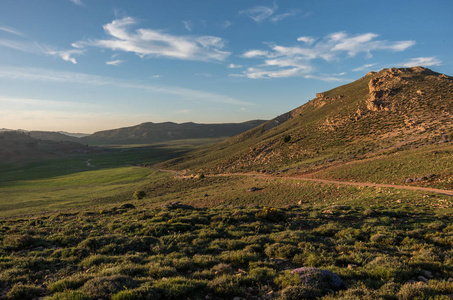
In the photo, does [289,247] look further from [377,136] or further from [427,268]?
[377,136]

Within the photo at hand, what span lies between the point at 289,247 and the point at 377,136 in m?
57.8

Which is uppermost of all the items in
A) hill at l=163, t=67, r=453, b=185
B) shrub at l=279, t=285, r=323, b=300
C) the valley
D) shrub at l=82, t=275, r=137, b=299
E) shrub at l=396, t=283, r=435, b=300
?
hill at l=163, t=67, r=453, b=185

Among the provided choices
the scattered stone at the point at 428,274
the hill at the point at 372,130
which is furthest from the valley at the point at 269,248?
the hill at the point at 372,130

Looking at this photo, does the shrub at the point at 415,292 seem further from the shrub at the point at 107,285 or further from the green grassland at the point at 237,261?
the shrub at the point at 107,285

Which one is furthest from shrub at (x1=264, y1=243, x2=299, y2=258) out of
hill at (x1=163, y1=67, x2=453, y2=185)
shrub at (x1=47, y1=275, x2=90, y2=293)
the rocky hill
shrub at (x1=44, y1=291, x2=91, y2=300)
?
the rocky hill

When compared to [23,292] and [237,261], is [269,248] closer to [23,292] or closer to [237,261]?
[237,261]

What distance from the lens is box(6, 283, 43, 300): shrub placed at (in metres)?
6.89

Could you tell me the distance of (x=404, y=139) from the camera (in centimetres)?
4756

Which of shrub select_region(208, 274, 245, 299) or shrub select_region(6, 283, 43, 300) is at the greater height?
shrub select_region(208, 274, 245, 299)

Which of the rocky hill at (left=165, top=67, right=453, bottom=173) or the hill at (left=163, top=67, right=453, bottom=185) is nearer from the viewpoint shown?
the hill at (left=163, top=67, right=453, bottom=185)

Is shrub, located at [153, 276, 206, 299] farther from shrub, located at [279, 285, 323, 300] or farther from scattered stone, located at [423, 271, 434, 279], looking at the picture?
scattered stone, located at [423, 271, 434, 279]

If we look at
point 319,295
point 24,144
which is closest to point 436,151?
point 319,295

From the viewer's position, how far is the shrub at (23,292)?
689 cm

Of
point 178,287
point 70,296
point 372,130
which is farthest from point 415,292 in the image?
point 372,130
